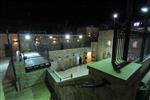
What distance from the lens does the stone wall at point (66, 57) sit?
14.5m

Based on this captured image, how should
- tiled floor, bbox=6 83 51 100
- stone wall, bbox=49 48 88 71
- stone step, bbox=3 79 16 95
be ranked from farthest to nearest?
stone wall, bbox=49 48 88 71
stone step, bbox=3 79 16 95
tiled floor, bbox=6 83 51 100

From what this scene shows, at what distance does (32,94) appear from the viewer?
6.99 m

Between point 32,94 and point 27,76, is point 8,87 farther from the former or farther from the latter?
point 32,94

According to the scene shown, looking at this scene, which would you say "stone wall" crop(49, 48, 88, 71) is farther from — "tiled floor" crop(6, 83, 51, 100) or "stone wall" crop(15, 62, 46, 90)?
"tiled floor" crop(6, 83, 51, 100)

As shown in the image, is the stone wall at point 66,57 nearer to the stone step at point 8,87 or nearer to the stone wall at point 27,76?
the stone wall at point 27,76

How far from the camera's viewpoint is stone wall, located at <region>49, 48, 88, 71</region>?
14492 millimetres

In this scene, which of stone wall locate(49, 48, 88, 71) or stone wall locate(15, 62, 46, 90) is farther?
stone wall locate(49, 48, 88, 71)

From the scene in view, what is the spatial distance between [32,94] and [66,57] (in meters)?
9.19

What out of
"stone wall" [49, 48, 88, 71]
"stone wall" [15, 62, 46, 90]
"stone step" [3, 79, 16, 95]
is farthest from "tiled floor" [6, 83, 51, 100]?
"stone wall" [49, 48, 88, 71]

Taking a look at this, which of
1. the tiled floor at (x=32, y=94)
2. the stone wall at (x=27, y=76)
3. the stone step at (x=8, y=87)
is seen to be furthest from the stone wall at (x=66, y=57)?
the stone step at (x=8, y=87)

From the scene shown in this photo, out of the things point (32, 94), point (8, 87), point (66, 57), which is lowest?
point (32, 94)

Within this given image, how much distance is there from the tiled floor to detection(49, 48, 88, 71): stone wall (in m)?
6.65

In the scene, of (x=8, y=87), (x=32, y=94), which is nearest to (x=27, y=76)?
(x=8, y=87)

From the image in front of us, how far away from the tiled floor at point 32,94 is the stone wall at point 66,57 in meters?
6.65
